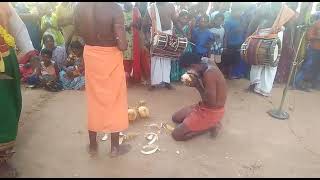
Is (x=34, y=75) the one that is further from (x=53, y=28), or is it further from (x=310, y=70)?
(x=310, y=70)

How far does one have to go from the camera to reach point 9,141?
3.59 m

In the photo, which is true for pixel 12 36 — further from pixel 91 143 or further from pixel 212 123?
pixel 212 123

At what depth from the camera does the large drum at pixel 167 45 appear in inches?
228

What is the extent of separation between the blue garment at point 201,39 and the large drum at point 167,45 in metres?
0.79

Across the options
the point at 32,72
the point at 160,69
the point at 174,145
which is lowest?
the point at 174,145

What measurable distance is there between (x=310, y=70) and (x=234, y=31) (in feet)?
5.16

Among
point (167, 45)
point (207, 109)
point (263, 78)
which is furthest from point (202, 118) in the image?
point (263, 78)

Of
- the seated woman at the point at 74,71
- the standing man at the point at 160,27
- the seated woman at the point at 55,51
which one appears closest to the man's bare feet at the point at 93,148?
the seated woman at the point at 74,71

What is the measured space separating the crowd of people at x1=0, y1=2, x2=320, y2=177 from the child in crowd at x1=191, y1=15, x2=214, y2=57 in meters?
0.02

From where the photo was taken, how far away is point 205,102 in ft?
15.1

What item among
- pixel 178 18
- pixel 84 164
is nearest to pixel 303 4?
pixel 178 18

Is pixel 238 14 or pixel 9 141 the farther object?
pixel 238 14

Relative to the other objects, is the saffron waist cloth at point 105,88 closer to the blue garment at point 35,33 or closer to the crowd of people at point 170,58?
the crowd of people at point 170,58

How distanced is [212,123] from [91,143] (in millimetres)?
1549
